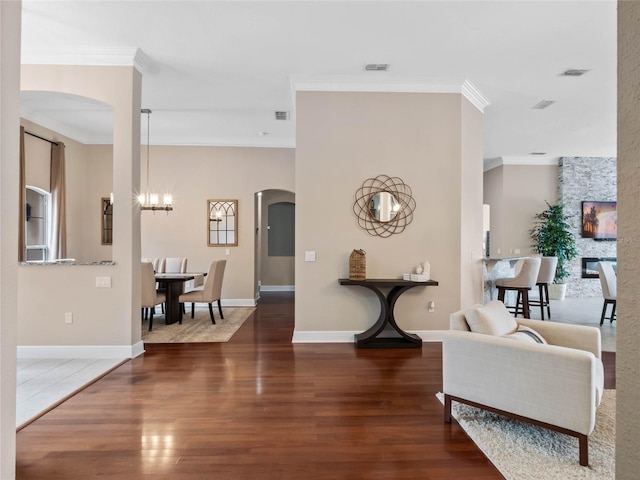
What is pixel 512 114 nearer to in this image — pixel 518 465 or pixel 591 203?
pixel 591 203

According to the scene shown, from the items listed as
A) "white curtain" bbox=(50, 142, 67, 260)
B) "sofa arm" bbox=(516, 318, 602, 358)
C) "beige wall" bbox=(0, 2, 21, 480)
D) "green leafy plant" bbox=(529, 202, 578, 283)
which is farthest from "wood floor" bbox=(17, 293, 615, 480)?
"green leafy plant" bbox=(529, 202, 578, 283)

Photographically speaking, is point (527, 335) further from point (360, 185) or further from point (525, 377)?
point (360, 185)

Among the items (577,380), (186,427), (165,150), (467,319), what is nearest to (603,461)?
(577,380)

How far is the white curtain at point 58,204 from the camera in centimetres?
623

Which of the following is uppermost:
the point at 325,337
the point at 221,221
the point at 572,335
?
the point at 221,221

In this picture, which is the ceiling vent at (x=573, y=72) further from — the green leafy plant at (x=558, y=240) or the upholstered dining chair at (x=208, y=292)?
the upholstered dining chair at (x=208, y=292)

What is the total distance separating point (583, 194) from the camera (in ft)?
27.8

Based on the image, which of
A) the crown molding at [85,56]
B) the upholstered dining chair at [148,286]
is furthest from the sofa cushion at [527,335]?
the crown molding at [85,56]

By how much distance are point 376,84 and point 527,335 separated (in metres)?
3.42

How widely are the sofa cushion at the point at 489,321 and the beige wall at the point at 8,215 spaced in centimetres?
267

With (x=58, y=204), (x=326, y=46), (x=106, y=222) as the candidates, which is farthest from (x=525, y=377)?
(x=106, y=222)

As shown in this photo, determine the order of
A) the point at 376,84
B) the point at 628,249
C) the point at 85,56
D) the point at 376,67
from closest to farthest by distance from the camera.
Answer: the point at 628,249
the point at 85,56
the point at 376,67
the point at 376,84

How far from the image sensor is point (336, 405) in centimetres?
285

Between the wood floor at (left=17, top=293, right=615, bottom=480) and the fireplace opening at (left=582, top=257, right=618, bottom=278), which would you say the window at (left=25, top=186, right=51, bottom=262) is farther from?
the fireplace opening at (left=582, top=257, right=618, bottom=278)
